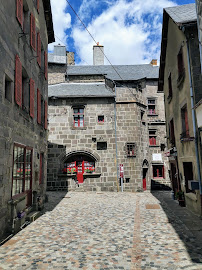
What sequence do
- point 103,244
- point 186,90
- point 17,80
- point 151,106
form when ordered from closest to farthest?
1. point 103,244
2. point 17,80
3. point 186,90
4. point 151,106

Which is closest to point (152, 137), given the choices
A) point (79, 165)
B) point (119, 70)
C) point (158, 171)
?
point (158, 171)

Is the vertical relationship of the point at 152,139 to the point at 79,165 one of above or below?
above

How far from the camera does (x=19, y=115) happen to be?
7.12 metres

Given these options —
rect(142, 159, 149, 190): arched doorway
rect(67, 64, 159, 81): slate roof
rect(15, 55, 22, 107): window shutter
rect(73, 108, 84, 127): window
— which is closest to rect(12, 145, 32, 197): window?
rect(15, 55, 22, 107): window shutter

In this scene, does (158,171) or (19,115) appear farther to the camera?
(158,171)

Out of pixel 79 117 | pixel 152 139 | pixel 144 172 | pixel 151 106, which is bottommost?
pixel 144 172

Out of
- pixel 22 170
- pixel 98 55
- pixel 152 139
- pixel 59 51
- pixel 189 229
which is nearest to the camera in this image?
pixel 189 229

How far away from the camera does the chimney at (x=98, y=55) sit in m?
25.5

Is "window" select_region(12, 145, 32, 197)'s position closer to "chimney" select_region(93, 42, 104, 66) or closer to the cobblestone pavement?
the cobblestone pavement

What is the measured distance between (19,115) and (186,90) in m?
6.08

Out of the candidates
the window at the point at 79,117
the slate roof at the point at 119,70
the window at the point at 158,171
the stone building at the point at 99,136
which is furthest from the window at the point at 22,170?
→ the slate roof at the point at 119,70

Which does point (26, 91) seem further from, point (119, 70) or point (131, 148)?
point (119, 70)

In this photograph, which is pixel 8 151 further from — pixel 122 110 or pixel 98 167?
pixel 122 110

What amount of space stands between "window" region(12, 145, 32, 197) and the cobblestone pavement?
125cm
